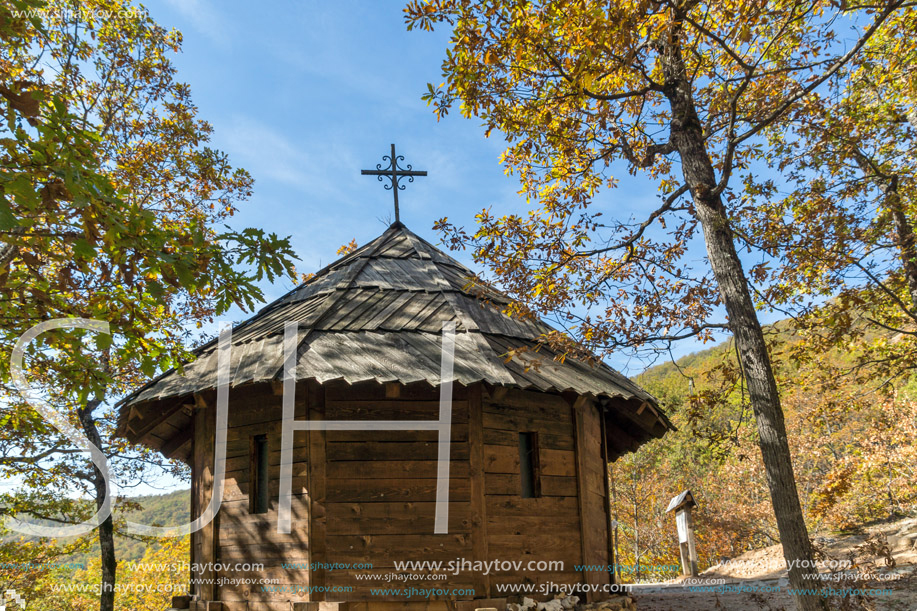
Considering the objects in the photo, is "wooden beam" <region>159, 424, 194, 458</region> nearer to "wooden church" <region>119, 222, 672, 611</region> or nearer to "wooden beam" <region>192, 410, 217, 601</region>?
"wooden church" <region>119, 222, 672, 611</region>

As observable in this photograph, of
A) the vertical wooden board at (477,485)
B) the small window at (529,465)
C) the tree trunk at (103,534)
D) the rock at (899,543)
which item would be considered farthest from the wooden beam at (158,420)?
the rock at (899,543)

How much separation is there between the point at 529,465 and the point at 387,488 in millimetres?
1877

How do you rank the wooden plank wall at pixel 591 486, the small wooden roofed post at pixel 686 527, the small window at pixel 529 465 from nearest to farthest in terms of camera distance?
the small window at pixel 529 465
the wooden plank wall at pixel 591 486
the small wooden roofed post at pixel 686 527

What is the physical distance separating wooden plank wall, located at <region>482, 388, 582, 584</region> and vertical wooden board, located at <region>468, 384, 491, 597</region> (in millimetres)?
89

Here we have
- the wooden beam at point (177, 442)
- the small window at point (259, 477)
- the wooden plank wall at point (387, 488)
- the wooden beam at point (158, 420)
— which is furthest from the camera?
the wooden beam at point (177, 442)

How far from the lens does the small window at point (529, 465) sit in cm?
781

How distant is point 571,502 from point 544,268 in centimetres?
301

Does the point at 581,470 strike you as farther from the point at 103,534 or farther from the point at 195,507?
the point at 103,534

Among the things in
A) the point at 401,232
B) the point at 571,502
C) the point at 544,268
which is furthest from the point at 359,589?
the point at 401,232

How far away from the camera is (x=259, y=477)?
7688mm

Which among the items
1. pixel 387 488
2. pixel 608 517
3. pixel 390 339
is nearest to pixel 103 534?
pixel 387 488

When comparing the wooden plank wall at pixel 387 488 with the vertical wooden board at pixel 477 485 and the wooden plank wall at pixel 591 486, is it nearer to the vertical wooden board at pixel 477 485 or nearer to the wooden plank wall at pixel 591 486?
the vertical wooden board at pixel 477 485

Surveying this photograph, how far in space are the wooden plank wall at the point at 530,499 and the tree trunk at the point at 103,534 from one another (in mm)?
10222

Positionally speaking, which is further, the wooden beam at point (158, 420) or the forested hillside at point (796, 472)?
the forested hillside at point (796, 472)
